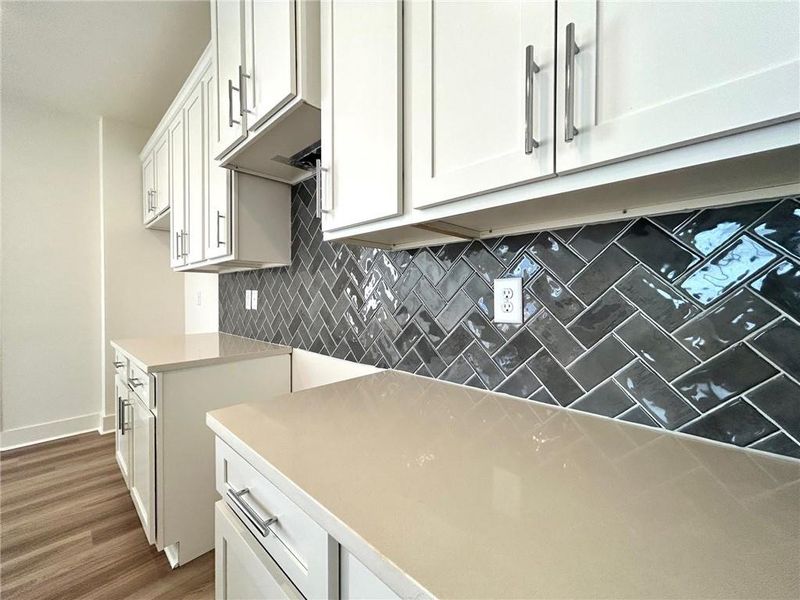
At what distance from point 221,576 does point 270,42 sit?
154 cm

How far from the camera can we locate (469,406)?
0.85 metres

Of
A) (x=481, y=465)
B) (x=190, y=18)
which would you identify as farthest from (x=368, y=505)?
(x=190, y=18)

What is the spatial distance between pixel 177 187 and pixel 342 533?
96.2 inches

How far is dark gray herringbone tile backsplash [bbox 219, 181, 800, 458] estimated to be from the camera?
22.6 inches

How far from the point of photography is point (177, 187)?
2.16m

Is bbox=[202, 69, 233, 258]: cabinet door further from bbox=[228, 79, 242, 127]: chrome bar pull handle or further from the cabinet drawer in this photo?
the cabinet drawer

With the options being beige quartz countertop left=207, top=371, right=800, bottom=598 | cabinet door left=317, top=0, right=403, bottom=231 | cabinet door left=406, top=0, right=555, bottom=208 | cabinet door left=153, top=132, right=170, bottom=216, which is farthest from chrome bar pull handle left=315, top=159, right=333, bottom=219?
cabinet door left=153, top=132, right=170, bottom=216

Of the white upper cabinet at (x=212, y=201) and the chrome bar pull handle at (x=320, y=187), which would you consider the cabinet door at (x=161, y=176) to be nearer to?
the white upper cabinet at (x=212, y=201)

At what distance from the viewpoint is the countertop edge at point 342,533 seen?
1.13ft

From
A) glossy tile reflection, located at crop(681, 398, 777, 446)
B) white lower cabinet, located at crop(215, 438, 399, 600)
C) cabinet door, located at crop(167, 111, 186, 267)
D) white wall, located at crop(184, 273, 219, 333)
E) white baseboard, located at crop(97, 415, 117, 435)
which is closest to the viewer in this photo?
white lower cabinet, located at crop(215, 438, 399, 600)

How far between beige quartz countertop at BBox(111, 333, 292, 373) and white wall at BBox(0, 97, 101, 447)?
1469mm

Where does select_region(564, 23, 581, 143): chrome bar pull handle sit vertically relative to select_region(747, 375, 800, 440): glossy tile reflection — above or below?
above

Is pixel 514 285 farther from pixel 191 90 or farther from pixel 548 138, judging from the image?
pixel 191 90

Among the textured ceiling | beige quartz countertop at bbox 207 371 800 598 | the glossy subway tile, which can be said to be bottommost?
beige quartz countertop at bbox 207 371 800 598
